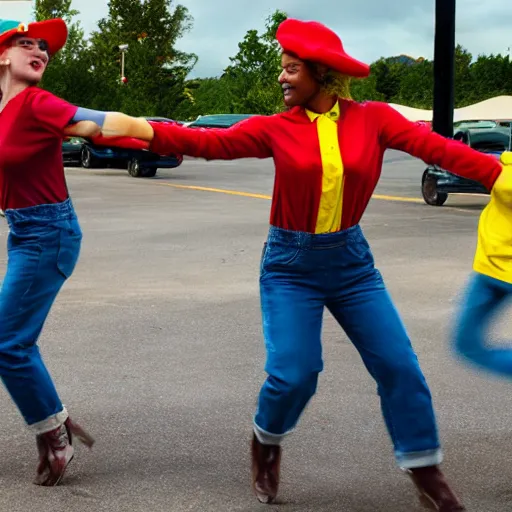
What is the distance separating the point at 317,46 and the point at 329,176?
1.55 feet

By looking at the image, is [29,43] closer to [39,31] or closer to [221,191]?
[39,31]

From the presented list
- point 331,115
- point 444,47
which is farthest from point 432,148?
point 444,47

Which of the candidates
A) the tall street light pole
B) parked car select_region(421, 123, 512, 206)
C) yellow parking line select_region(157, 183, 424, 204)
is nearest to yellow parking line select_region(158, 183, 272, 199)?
yellow parking line select_region(157, 183, 424, 204)

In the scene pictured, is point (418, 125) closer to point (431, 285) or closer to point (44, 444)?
point (44, 444)

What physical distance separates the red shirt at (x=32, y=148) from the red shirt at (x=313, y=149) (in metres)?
0.40

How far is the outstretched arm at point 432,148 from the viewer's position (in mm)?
4094

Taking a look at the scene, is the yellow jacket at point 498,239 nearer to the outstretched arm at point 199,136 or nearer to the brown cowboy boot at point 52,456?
the outstretched arm at point 199,136

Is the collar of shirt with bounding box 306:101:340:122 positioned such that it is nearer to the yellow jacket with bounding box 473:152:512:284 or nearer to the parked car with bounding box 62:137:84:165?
the yellow jacket with bounding box 473:152:512:284

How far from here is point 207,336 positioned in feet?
25.2

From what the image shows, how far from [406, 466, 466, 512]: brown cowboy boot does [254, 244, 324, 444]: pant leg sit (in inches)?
19.5

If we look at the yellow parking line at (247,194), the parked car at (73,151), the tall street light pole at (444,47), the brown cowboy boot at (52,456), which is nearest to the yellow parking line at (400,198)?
the yellow parking line at (247,194)

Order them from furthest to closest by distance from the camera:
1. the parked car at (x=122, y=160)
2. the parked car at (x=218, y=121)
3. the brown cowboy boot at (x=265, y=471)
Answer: the parked car at (x=218, y=121) → the parked car at (x=122, y=160) → the brown cowboy boot at (x=265, y=471)

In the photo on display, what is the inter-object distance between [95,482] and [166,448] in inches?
21.4

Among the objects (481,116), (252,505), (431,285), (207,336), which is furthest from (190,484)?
(481,116)
